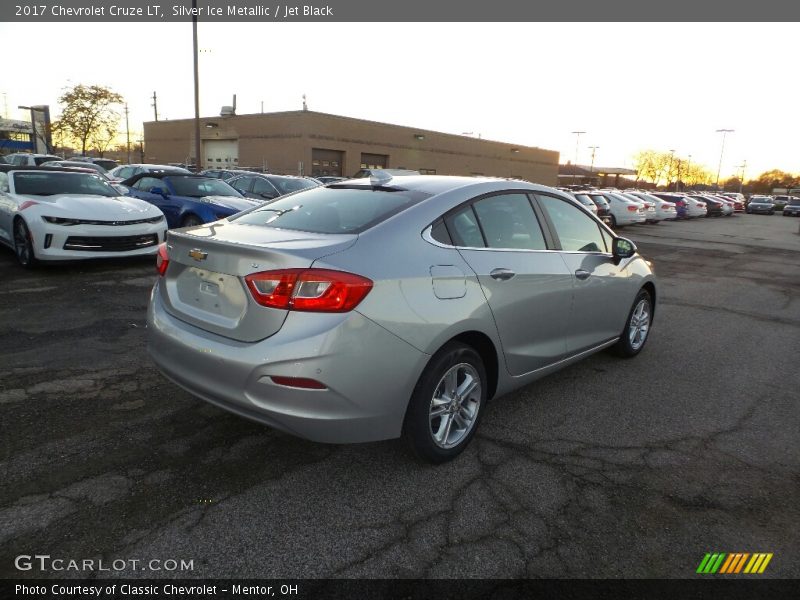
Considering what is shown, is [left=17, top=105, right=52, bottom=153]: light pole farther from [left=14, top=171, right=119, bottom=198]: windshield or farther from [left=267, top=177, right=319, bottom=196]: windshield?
[left=14, top=171, right=119, bottom=198]: windshield

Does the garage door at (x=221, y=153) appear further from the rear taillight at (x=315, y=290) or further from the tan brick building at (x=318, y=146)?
the rear taillight at (x=315, y=290)

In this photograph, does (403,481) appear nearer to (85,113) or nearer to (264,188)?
(264,188)

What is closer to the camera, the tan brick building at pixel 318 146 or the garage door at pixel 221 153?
the tan brick building at pixel 318 146

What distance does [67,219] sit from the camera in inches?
294

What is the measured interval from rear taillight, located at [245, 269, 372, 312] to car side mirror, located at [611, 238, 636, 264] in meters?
2.90

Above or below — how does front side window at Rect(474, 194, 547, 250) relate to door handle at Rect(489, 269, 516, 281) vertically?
above

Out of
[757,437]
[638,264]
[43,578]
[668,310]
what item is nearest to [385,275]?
[43,578]

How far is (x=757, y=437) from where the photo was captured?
12.1 ft

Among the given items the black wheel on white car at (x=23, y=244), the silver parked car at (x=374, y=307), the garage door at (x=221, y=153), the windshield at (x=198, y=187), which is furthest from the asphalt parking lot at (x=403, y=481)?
the garage door at (x=221, y=153)

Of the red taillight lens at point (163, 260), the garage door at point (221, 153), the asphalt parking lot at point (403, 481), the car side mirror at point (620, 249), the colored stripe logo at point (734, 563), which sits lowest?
the colored stripe logo at point (734, 563)

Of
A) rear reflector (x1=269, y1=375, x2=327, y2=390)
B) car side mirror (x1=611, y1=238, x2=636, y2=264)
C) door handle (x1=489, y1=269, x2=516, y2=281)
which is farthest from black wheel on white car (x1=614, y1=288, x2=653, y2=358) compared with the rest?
rear reflector (x1=269, y1=375, x2=327, y2=390)

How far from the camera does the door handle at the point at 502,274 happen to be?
10.6 ft

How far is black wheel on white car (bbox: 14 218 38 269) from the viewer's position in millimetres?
7598

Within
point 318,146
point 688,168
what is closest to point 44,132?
point 318,146
